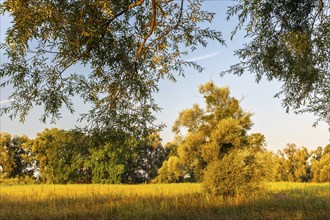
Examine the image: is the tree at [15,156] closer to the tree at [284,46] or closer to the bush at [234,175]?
the bush at [234,175]

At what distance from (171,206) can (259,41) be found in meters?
6.57

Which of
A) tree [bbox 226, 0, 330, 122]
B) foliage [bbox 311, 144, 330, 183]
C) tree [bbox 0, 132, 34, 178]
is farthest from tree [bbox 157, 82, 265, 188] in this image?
tree [bbox 0, 132, 34, 178]

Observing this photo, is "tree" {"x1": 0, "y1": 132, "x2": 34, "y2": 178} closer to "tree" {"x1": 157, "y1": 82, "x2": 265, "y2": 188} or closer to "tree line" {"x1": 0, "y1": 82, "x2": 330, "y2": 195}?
"tree line" {"x1": 0, "y1": 82, "x2": 330, "y2": 195}

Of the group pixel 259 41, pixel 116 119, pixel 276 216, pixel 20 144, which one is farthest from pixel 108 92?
pixel 20 144

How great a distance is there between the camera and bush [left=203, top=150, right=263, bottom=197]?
15336 mm

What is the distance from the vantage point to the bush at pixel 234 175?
1534 centimetres

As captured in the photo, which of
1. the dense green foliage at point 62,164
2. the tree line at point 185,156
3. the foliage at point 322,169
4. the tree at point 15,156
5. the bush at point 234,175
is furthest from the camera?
the tree at point 15,156

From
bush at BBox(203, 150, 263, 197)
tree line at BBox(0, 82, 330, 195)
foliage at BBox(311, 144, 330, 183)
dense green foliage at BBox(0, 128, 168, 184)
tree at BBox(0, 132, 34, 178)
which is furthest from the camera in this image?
tree at BBox(0, 132, 34, 178)

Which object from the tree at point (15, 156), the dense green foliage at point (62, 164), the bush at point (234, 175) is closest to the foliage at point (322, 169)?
the dense green foliage at point (62, 164)

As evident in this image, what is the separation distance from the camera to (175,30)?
10195 millimetres

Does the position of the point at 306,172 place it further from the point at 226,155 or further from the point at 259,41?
the point at 259,41

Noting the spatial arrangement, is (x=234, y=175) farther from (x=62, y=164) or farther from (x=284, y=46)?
(x=62, y=164)

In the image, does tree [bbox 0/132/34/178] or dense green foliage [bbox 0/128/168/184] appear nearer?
dense green foliage [bbox 0/128/168/184]

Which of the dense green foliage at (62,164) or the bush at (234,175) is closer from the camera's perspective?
the bush at (234,175)
